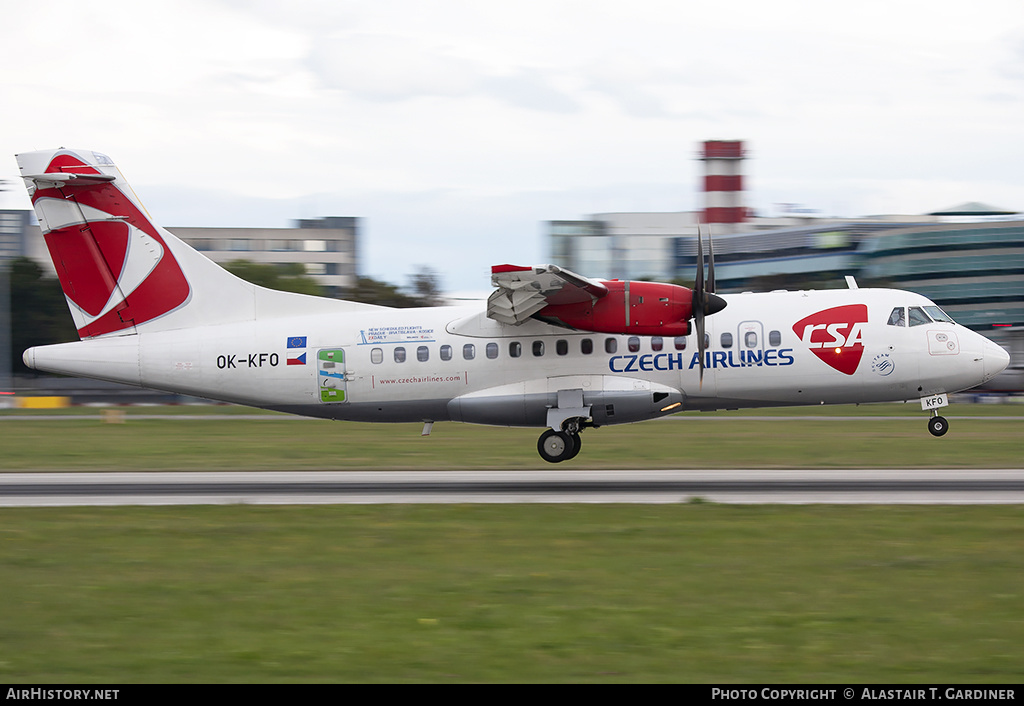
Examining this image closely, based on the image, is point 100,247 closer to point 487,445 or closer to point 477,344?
point 477,344

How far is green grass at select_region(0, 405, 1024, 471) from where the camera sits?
902 inches

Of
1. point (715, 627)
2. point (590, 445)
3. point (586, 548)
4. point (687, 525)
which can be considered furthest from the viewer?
point (590, 445)

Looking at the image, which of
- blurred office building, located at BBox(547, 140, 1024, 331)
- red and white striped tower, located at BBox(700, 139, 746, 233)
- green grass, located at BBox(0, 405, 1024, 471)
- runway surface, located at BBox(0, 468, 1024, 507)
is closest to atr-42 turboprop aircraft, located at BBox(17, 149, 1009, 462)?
runway surface, located at BBox(0, 468, 1024, 507)

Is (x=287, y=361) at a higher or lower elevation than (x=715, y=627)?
higher

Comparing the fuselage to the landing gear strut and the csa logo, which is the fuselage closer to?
the csa logo

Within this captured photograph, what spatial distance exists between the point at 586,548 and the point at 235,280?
1228 centimetres

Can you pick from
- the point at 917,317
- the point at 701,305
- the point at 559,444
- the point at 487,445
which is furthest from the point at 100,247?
the point at 917,317

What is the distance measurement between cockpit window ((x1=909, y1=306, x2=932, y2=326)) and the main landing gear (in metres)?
7.40

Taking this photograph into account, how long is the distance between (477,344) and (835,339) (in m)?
7.53

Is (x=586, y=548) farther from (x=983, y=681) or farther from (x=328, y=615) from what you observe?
(x=983, y=681)

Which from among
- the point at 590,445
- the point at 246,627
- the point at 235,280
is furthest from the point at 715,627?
the point at 590,445

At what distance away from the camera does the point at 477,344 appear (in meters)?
20.4
